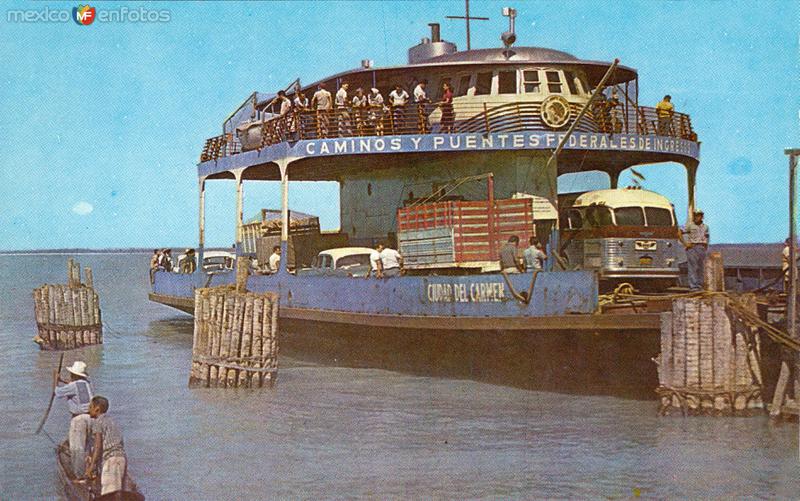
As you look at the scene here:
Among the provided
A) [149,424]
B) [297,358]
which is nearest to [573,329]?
[149,424]

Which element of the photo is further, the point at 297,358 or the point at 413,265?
the point at 297,358

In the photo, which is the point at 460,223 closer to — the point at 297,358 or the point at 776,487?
the point at 297,358

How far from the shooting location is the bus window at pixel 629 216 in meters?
18.6

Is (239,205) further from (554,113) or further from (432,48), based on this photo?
(554,113)

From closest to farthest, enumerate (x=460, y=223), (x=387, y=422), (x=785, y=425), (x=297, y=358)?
(x=785, y=425) < (x=387, y=422) < (x=460, y=223) < (x=297, y=358)

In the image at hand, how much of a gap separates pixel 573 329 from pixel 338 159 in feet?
29.8

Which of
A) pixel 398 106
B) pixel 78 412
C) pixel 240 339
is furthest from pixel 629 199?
pixel 78 412

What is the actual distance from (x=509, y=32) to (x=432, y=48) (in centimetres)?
429

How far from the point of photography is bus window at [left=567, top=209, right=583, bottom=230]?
19.6 metres

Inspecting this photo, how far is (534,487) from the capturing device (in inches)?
446

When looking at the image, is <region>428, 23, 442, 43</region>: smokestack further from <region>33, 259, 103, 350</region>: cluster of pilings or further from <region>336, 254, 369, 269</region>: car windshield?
<region>33, 259, 103, 350</region>: cluster of pilings

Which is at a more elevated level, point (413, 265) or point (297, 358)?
point (413, 265)

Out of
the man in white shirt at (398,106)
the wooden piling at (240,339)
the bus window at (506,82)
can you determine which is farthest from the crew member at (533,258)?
the bus window at (506,82)

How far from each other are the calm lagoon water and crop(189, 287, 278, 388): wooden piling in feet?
0.94
